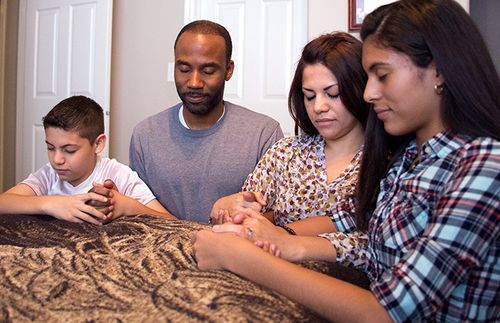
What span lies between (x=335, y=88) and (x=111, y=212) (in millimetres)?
679

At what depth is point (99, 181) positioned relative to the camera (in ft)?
5.27

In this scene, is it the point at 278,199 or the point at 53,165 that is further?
the point at 53,165

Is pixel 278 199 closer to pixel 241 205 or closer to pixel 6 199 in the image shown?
pixel 241 205

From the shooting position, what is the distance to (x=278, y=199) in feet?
4.46

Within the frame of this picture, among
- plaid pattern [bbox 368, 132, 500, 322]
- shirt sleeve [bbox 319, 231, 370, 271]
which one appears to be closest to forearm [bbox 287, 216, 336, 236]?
shirt sleeve [bbox 319, 231, 370, 271]

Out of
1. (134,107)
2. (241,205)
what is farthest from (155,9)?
(241,205)

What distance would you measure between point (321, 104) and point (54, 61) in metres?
3.31

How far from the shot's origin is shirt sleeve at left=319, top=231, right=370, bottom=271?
98cm

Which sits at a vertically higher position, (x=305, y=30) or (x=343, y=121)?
(x=305, y=30)

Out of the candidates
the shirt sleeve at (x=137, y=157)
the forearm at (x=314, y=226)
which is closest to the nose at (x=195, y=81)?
the shirt sleeve at (x=137, y=157)

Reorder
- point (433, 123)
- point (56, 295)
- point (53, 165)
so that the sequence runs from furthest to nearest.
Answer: point (53, 165) → point (433, 123) → point (56, 295)

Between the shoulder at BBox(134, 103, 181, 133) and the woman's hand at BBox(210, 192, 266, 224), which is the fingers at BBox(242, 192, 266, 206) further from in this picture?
the shoulder at BBox(134, 103, 181, 133)

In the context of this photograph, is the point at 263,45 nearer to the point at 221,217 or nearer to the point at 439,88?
the point at 221,217

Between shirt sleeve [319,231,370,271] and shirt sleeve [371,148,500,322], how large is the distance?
0.25m
